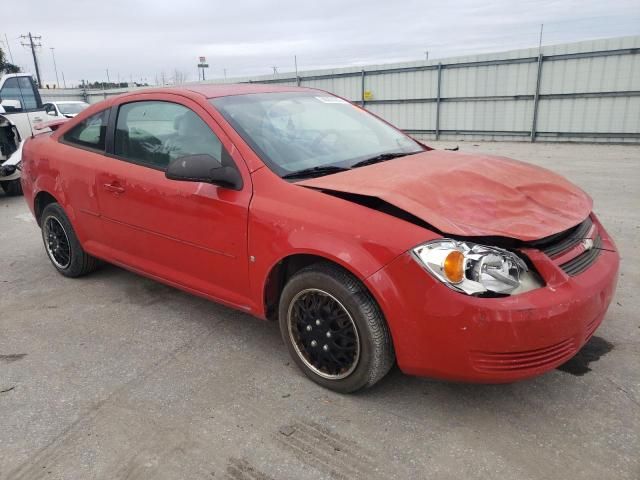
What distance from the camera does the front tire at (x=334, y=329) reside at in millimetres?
2402

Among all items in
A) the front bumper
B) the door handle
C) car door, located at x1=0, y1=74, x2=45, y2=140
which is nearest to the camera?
the front bumper

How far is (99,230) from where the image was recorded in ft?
12.7

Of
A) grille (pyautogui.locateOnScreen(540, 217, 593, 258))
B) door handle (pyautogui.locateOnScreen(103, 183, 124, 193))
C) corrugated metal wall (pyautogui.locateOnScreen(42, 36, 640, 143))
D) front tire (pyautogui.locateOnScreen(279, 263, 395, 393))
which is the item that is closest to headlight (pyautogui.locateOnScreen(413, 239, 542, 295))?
grille (pyautogui.locateOnScreen(540, 217, 593, 258))

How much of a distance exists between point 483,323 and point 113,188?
268 cm

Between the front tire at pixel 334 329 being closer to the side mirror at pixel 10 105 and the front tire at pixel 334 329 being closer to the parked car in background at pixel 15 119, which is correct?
the parked car in background at pixel 15 119

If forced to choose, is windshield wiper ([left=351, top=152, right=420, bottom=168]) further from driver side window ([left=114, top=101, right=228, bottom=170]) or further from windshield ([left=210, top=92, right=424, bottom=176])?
driver side window ([left=114, top=101, right=228, bottom=170])

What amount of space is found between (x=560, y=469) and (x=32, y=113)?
10.3 metres

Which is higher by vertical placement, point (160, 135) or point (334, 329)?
point (160, 135)

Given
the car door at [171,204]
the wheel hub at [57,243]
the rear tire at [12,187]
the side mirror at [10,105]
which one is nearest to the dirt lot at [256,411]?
the car door at [171,204]

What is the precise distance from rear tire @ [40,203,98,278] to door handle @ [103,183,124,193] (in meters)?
0.82

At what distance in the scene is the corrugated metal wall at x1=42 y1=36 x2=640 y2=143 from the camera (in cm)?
1363

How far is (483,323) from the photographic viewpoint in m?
2.12

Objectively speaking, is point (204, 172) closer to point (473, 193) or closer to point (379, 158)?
point (379, 158)

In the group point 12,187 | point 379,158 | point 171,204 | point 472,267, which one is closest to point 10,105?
point 12,187
